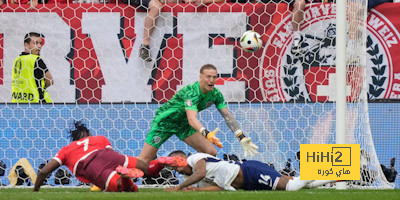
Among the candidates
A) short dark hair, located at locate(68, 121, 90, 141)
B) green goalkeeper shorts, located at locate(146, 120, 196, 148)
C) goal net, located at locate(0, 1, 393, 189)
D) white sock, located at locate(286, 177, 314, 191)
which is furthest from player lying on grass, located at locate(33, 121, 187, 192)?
goal net, located at locate(0, 1, 393, 189)

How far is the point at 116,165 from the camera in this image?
8.47m

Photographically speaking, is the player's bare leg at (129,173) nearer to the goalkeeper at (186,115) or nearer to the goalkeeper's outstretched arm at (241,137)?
the goalkeeper's outstretched arm at (241,137)

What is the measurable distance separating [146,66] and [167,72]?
0.90 feet

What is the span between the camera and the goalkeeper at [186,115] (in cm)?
905

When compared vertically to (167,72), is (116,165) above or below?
below

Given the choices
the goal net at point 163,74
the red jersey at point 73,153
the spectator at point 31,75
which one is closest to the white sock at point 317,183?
the goal net at point 163,74

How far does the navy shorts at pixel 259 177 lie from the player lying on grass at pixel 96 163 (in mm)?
766

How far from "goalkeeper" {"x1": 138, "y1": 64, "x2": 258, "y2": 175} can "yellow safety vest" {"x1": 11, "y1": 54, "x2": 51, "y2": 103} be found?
178cm

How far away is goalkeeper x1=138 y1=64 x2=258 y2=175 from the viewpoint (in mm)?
9047

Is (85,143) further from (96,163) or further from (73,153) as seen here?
(96,163)

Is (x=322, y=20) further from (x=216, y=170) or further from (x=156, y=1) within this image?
(x=216, y=170)

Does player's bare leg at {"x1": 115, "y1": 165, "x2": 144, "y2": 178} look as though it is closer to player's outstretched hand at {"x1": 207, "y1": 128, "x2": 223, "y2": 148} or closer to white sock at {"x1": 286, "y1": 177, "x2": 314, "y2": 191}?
player's outstretched hand at {"x1": 207, "y1": 128, "x2": 223, "y2": 148}

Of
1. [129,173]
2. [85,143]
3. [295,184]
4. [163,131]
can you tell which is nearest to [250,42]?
[163,131]

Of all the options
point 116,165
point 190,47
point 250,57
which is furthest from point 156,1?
point 116,165
